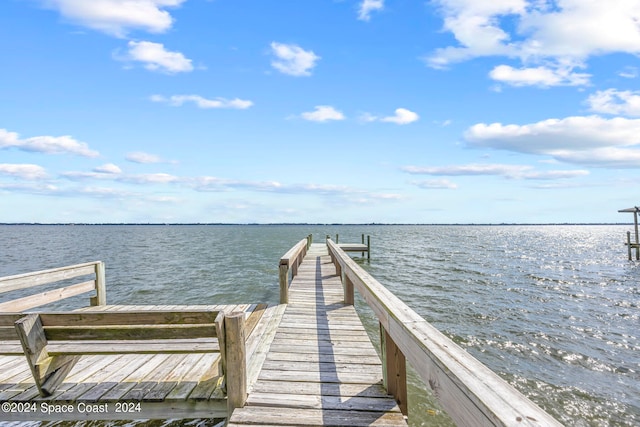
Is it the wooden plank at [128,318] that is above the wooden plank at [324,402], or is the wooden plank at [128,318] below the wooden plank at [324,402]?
above

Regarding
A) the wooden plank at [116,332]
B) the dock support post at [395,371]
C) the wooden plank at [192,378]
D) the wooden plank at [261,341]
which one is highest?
the wooden plank at [116,332]

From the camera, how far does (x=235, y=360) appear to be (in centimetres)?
321

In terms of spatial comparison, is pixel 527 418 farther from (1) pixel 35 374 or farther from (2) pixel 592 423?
(2) pixel 592 423

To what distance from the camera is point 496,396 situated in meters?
1.51

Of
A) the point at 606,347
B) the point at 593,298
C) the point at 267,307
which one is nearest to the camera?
the point at 267,307

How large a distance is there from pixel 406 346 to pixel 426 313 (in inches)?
357

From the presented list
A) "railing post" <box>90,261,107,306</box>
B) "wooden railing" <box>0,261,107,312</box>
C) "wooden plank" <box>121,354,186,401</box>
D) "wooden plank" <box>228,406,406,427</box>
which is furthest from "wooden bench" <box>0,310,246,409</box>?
"railing post" <box>90,261,107,306</box>

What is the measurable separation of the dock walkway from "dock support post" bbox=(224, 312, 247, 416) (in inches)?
4.9

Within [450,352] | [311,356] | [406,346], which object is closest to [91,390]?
[311,356]

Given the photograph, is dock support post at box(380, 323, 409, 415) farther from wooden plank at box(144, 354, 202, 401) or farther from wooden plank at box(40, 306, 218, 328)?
wooden plank at box(144, 354, 202, 401)

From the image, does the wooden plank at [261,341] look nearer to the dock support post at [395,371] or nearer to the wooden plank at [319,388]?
the wooden plank at [319,388]

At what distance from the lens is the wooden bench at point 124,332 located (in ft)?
9.93

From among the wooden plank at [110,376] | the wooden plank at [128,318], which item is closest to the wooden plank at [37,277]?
the wooden plank at [110,376]

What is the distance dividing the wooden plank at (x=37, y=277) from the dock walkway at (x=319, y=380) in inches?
165
